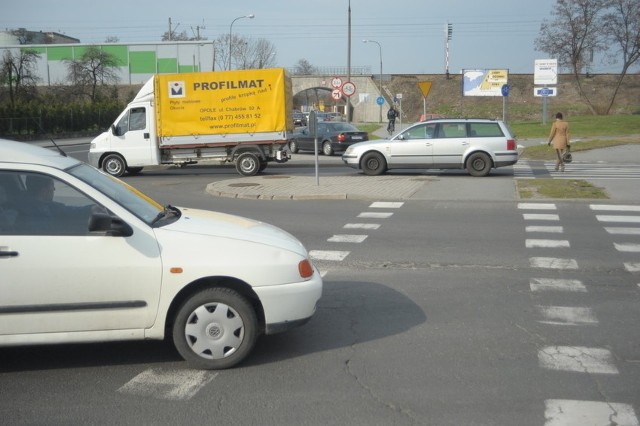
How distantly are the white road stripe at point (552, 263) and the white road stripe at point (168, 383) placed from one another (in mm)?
5304

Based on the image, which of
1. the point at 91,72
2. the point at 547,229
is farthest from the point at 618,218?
the point at 91,72

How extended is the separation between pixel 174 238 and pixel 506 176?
16.8 meters

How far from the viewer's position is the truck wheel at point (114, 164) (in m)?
23.3

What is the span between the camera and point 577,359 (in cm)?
557

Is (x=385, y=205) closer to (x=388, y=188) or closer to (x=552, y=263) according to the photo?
(x=388, y=188)

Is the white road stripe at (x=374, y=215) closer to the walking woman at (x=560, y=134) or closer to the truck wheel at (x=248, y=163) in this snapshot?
the walking woman at (x=560, y=134)

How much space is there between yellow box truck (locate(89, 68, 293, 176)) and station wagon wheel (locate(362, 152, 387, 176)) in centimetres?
286

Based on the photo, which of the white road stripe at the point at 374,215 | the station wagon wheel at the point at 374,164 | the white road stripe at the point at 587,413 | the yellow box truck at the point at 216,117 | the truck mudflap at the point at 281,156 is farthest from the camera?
the truck mudflap at the point at 281,156

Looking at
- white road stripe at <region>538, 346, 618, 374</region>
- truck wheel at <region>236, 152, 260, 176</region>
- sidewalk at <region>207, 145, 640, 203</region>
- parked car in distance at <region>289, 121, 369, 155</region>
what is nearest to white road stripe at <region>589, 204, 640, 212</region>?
sidewalk at <region>207, 145, 640, 203</region>

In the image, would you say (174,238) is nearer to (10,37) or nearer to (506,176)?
(506,176)

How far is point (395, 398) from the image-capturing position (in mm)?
4828

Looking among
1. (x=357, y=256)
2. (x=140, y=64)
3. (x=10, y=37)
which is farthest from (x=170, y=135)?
(x=10, y=37)

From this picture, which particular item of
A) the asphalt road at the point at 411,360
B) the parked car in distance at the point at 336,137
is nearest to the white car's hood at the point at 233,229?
the asphalt road at the point at 411,360

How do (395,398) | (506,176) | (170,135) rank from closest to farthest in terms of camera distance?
(395,398)
(506,176)
(170,135)
